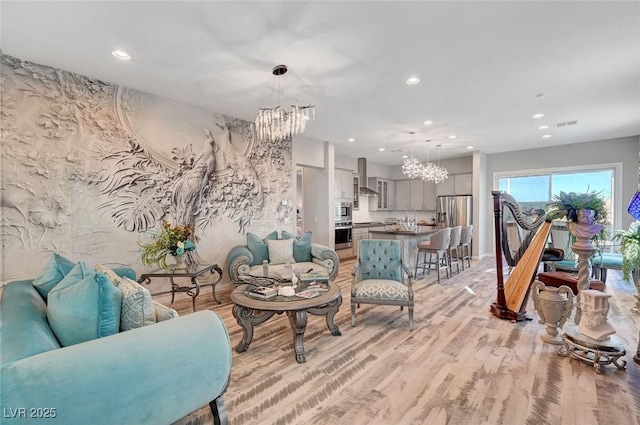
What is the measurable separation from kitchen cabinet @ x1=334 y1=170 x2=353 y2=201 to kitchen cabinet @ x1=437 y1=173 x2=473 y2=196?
272 cm

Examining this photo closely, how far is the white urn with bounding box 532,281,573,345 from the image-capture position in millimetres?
2670

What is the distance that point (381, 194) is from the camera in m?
9.02

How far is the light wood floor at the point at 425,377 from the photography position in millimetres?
1845

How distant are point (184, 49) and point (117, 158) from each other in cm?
177

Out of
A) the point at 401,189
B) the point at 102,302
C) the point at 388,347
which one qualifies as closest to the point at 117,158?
the point at 102,302

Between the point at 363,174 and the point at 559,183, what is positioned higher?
the point at 363,174

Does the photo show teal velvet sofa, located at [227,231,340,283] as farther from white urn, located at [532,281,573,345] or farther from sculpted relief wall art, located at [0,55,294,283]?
white urn, located at [532,281,573,345]

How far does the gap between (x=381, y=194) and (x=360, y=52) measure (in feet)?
21.3

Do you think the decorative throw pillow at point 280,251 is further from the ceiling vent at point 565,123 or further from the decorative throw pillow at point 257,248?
the ceiling vent at point 565,123

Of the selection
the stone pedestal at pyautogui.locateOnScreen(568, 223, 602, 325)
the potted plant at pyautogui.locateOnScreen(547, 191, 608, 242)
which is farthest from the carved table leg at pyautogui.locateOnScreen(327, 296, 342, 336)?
the potted plant at pyautogui.locateOnScreen(547, 191, 608, 242)

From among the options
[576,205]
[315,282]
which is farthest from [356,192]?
[576,205]

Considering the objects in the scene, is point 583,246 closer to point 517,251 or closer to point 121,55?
point 517,251

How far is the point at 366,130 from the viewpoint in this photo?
5504mm

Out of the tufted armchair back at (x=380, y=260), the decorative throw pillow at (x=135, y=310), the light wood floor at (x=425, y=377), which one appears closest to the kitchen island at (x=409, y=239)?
the tufted armchair back at (x=380, y=260)
